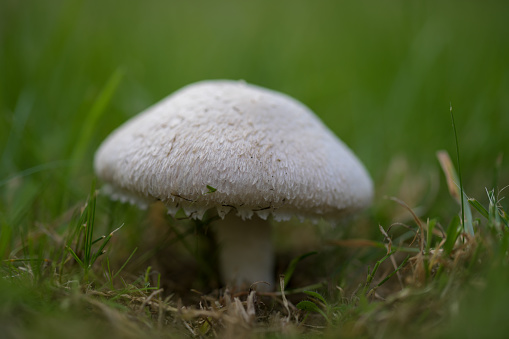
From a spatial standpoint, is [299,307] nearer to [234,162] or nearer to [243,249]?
[243,249]

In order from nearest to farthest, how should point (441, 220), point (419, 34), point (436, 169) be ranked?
point (441, 220) → point (436, 169) → point (419, 34)

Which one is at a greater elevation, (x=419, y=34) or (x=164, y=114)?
(x=419, y=34)

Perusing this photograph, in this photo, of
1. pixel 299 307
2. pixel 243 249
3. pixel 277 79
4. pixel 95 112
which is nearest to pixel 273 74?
pixel 277 79

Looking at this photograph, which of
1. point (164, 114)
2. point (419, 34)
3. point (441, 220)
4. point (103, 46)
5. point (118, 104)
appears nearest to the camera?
point (164, 114)

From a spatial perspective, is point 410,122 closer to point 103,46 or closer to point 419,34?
point 419,34

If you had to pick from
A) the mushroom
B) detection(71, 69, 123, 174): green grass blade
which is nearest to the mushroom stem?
the mushroom

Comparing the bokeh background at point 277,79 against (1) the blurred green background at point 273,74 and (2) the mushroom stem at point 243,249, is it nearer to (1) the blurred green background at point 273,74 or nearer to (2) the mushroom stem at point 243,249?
(1) the blurred green background at point 273,74

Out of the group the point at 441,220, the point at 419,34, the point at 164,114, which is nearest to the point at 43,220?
the point at 164,114
